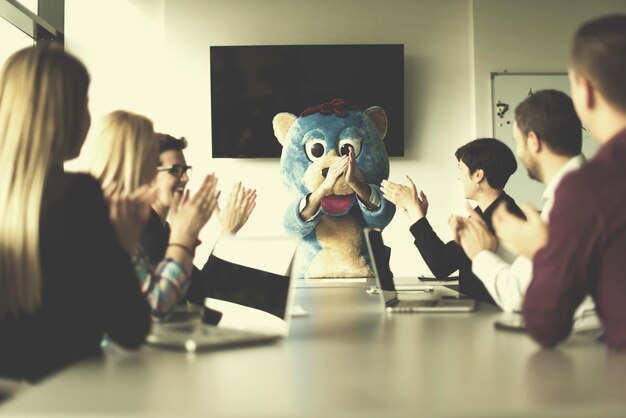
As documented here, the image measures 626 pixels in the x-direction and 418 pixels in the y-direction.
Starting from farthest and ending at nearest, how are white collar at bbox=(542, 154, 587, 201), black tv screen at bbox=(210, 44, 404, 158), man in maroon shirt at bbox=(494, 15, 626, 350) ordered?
black tv screen at bbox=(210, 44, 404, 158) < white collar at bbox=(542, 154, 587, 201) < man in maroon shirt at bbox=(494, 15, 626, 350)

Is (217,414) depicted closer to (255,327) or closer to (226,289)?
(255,327)

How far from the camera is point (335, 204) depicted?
121 inches

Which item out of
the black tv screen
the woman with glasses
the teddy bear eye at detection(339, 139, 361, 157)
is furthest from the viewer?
the black tv screen

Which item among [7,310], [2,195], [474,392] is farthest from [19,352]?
[474,392]

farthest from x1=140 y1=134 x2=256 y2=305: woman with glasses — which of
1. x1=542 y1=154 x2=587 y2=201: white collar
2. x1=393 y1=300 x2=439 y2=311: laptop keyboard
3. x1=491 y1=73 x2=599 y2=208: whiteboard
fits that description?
x1=491 y1=73 x2=599 y2=208: whiteboard

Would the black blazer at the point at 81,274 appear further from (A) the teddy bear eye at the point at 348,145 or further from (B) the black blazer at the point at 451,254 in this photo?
(A) the teddy bear eye at the point at 348,145

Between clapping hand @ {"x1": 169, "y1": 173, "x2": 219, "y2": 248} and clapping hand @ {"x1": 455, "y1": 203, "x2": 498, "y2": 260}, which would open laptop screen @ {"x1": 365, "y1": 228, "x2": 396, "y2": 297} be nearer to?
clapping hand @ {"x1": 455, "y1": 203, "x2": 498, "y2": 260}

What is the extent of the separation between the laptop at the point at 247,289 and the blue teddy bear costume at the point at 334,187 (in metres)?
1.48

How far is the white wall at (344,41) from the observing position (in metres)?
5.02

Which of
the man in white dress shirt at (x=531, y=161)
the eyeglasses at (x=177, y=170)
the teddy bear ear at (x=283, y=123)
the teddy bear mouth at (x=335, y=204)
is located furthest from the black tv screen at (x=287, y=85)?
the man in white dress shirt at (x=531, y=161)

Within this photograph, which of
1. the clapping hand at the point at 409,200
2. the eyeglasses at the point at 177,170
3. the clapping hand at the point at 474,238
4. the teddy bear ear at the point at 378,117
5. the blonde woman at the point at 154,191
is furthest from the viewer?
the teddy bear ear at the point at 378,117

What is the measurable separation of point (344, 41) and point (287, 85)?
1.63ft

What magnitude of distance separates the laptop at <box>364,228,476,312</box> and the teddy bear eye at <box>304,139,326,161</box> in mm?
1267

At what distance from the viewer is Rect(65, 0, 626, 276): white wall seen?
5020 millimetres
